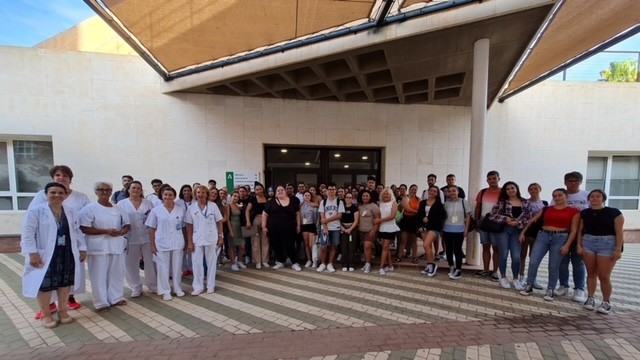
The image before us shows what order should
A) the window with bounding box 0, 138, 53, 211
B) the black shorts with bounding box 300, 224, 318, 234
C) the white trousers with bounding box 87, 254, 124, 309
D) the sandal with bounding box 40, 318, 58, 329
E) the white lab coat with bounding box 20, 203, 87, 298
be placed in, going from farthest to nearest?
the window with bounding box 0, 138, 53, 211
the black shorts with bounding box 300, 224, 318, 234
the white trousers with bounding box 87, 254, 124, 309
the sandal with bounding box 40, 318, 58, 329
the white lab coat with bounding box 20, 203, 87, 298

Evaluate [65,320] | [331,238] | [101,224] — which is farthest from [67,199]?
[331,238]

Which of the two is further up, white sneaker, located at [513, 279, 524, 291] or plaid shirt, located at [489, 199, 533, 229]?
plaid shirt, located at [489, 199, 533, 229]

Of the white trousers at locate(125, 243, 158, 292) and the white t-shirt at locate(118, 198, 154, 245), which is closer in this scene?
the white t-shirt at locate(118, 198, 154, 245)

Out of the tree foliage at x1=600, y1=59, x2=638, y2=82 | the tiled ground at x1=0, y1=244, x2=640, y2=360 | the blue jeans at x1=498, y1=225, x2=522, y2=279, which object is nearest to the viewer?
the tiled ground at x1=0, y1=244, x2=640, y2=360

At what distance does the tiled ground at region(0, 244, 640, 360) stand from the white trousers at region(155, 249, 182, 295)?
213mm

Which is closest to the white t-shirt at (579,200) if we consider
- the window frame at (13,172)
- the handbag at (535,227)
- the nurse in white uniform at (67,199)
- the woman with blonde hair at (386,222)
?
the handbag at (535,227)

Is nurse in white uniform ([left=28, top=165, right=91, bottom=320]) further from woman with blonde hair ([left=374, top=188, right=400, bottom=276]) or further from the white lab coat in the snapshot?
woman with blonde hair ([left=374, top=188, right=400, bottom=276])

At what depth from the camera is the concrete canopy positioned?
214 inches

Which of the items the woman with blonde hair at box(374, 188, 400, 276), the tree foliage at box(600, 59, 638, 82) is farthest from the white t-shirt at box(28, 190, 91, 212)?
the tree foliage at box(600, 59, 638, 82)

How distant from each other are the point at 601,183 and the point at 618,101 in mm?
2895

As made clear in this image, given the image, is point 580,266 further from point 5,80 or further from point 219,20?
point 5,80

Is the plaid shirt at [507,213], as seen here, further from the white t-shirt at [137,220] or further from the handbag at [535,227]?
the white t-shirt at [137,220]

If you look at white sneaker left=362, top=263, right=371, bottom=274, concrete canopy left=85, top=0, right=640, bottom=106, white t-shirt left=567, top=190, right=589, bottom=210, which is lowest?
white sneaker left=362, top=263, right=371, bottom=274

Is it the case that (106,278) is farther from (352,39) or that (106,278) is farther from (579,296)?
(579,296)
